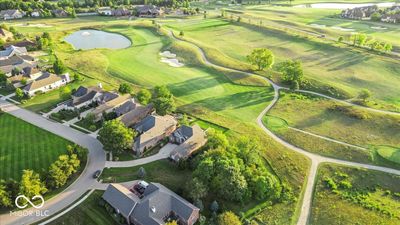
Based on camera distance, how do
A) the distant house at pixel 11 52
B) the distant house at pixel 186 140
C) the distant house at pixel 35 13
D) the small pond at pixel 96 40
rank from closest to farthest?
the distant house at pixel 186 140, the distant house at pixel 11 52, the small pond at pixel 96 40, the distant house at pixel 35 13

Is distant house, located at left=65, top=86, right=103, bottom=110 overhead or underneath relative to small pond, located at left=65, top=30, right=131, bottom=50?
underneath

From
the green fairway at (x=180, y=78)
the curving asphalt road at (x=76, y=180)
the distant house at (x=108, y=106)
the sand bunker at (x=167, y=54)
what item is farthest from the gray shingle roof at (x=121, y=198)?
the sand bunker at (x=167, y=54)

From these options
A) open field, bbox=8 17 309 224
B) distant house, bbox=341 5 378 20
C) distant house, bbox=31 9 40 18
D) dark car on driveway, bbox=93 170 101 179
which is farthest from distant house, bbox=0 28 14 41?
distant house, bbox=341 5 378 20

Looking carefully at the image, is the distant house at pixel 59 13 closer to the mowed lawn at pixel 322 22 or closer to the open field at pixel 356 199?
the mowed lawn at pixel 322 22

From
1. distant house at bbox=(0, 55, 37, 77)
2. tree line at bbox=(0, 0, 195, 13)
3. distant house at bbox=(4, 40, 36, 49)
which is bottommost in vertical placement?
distant house at bbox=(0, 55, 37, 77)

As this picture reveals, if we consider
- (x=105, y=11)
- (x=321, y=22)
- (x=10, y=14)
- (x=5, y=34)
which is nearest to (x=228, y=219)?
(x=5, y=34)

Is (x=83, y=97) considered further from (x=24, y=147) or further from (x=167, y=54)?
(x=167, y=54)

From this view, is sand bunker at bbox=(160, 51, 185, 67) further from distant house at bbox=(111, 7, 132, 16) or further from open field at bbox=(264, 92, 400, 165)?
distant house at bbox=(111, 7, 132, 16)
